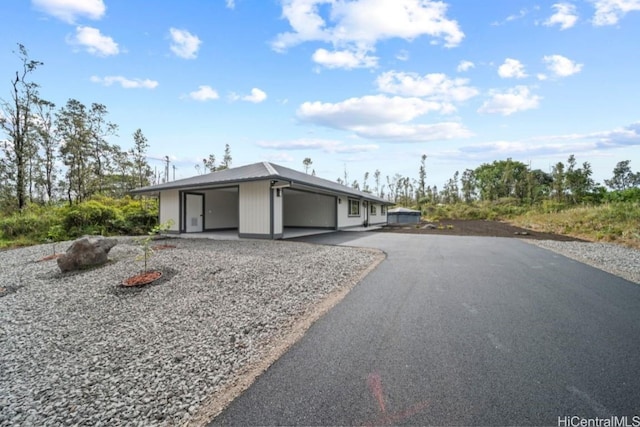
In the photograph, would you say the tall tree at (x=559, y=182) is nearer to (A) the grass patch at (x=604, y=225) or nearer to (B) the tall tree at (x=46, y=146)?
(A) the grass patch at (x=604, y=225)

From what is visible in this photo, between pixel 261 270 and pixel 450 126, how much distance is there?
1690cm

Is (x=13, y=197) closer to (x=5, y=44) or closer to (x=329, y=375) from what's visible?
(x=5, y=44)

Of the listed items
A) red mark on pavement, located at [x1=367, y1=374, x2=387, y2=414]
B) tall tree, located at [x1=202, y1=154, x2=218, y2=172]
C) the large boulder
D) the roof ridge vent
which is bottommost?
red mark on pavement, located at [x1=367, y1=374, x2=387, y2=414]

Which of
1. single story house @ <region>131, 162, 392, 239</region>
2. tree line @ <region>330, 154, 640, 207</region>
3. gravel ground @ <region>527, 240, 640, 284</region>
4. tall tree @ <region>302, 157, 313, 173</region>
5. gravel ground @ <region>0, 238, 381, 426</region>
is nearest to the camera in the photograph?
gravel ground @ <region>0, 238, 381, 426</region>

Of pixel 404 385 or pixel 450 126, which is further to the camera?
pixel 450 126

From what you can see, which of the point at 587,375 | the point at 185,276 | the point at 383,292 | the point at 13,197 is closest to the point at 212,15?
the point at 185,276

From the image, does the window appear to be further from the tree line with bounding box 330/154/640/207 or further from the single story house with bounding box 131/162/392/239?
the tree line with bounding box 330/154/640/207

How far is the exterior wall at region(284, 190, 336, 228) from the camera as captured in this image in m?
15.5

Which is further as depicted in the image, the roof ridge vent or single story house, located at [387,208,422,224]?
single story house, located at [387,208,422,224]

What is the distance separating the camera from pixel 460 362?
92.3 inches

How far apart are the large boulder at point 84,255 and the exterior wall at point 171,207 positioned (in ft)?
19.3

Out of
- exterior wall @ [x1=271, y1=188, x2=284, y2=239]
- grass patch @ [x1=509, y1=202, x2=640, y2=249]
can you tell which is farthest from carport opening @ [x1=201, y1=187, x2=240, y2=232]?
grass patch @ [x1=509, y1=202, x2=640, y2=249]

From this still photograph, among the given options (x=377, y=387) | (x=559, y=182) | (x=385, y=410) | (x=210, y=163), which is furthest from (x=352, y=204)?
(x=559, y=182)

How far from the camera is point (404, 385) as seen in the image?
205cm
